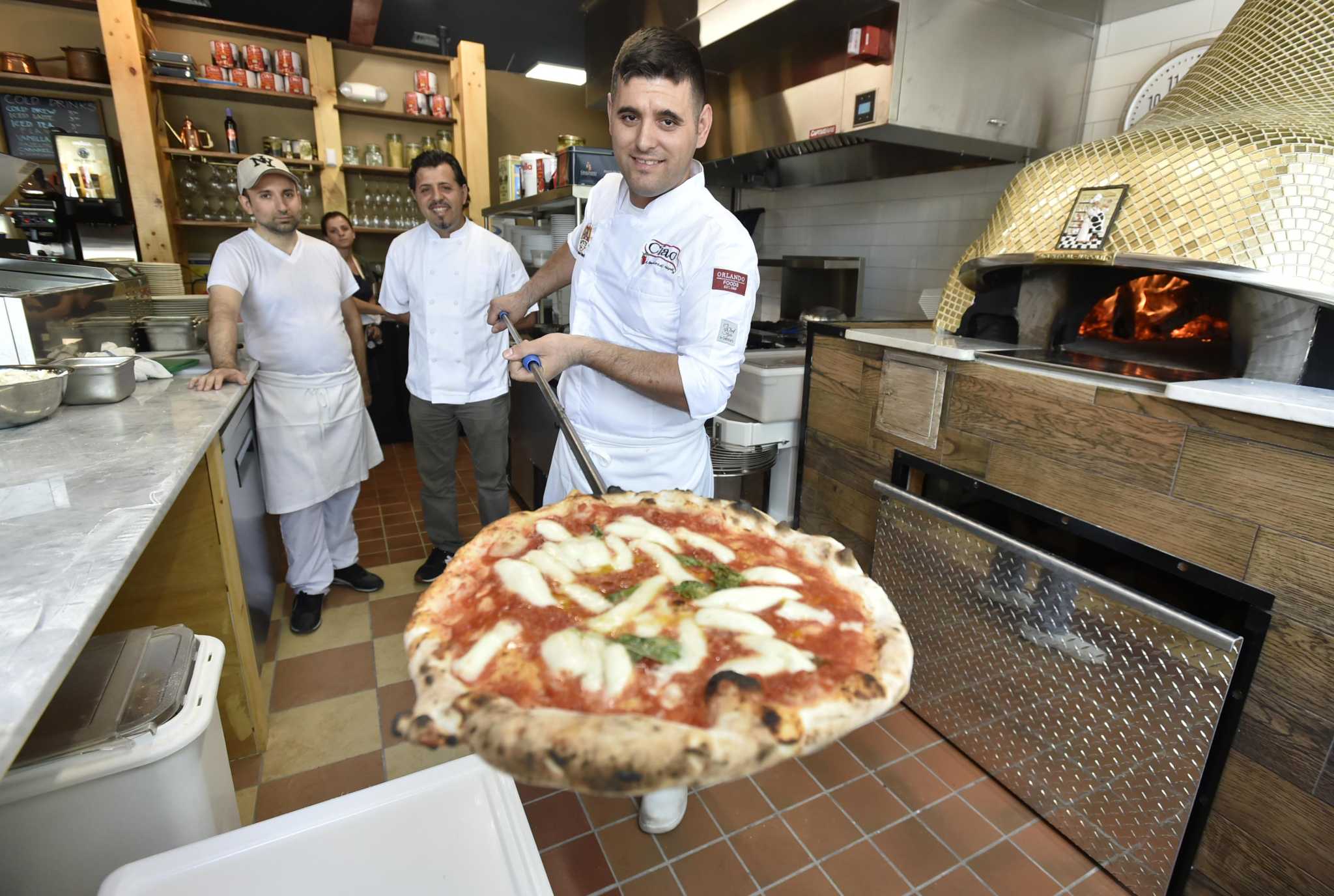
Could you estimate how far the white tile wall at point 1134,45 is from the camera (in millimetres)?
2250

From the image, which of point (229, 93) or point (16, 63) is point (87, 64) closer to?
point (16, 63)

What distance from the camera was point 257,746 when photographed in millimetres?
2031

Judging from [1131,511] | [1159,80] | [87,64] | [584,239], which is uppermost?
[87,64]

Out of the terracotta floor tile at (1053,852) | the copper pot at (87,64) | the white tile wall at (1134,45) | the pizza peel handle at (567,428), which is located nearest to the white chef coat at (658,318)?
the pizza peel handle at (567,428)

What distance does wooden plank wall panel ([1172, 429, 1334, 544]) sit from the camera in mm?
1260

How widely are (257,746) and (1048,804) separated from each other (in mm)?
2269

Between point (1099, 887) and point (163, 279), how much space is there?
4399mm

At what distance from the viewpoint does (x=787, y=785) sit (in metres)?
1.93

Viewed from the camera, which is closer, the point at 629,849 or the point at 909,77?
the point at 629,849

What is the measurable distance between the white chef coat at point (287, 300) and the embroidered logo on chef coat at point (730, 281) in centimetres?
178

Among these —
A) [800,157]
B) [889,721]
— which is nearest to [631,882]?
[889,721]

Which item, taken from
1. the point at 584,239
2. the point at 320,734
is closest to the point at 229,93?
the point at 584,239

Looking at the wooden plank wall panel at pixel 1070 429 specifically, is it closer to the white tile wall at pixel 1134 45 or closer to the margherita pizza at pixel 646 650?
the margherita pizza at pixel 646 650

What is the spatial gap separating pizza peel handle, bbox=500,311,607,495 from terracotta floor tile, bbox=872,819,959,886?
4.08 feet
